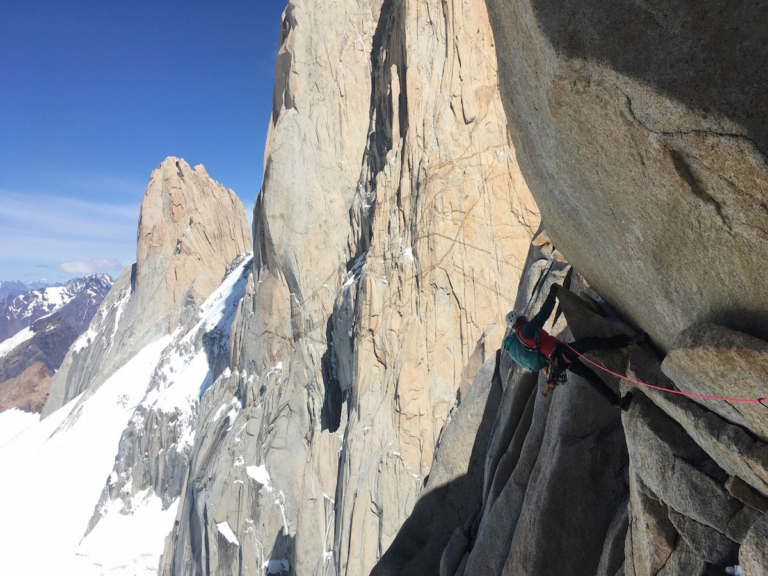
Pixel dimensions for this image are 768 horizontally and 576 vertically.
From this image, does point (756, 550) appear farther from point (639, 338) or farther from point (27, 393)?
point (27, 393)

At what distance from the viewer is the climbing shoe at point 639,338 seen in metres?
4.62

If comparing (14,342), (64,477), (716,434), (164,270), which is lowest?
(64,477)

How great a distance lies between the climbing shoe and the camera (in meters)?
4.62

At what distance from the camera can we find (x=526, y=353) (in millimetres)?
5465

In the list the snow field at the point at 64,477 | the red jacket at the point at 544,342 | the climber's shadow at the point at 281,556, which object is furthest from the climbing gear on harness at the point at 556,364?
the snow field at the point at 64,477

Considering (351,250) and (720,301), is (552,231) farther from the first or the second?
(351,250)

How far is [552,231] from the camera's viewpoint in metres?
5.82

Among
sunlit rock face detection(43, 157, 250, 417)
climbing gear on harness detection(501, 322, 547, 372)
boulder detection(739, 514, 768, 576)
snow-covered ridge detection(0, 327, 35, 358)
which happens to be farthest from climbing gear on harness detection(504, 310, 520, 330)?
snow-covered ridge detection(0, 327, 35, 358)

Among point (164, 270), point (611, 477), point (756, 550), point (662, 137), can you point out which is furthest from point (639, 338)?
point (164, 270)

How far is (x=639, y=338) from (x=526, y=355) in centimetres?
132

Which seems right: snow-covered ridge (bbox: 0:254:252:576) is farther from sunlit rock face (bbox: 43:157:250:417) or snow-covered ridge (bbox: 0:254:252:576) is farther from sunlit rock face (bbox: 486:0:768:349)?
sunlit rock face (bbox: 486:0:768:349)

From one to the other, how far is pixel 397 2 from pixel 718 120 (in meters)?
23.3

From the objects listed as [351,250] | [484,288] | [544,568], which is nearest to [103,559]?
[351,250]

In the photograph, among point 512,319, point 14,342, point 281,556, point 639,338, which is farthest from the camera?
point 14,342
